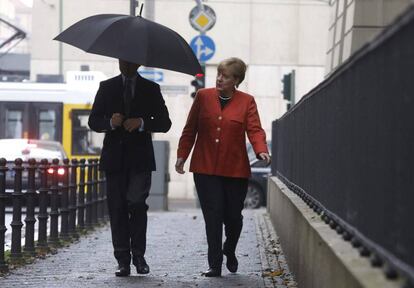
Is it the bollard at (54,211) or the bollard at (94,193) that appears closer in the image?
the bollard at (54,211)

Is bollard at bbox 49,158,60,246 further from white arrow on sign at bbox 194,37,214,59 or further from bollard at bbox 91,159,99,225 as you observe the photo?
white arrow on sign at bbox 194,37,214,59

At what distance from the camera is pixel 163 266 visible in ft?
26.0

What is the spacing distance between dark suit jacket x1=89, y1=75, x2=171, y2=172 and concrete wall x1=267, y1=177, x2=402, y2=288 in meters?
1.25

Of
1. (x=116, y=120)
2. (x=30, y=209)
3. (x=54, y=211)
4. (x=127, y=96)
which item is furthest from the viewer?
(x=54, y=211)

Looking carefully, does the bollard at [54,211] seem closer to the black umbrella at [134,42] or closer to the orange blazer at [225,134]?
the black umbrella at [134,42]

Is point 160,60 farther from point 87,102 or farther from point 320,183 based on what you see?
point 87,102

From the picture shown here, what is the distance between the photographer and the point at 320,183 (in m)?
5.99

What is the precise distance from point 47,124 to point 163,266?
1580 cm

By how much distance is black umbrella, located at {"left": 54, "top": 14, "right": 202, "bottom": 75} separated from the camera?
21.3ft

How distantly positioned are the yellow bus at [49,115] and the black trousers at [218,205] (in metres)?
16.1

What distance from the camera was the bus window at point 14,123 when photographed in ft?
75.4

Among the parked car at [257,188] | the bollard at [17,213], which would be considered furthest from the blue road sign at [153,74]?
Result: the bollard at [17,213]

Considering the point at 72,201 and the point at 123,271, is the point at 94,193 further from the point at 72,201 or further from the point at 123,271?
the point at 123,271

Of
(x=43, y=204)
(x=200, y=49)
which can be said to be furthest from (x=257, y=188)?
(x=43, y=204)
